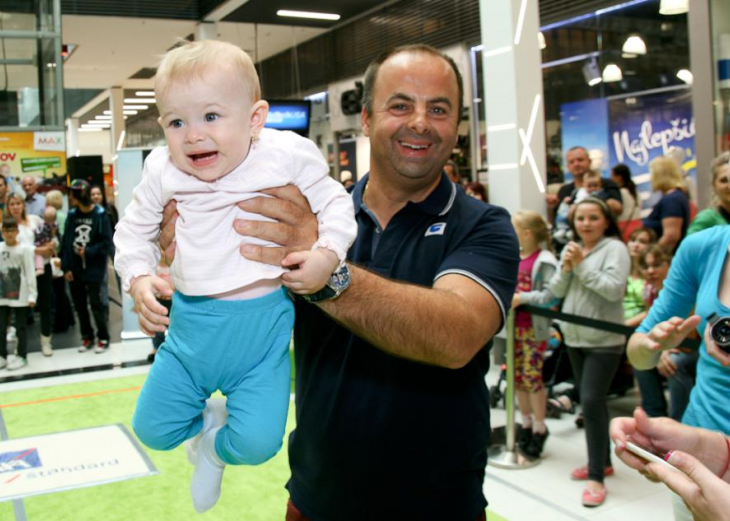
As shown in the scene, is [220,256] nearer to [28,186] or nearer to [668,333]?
[668,333]

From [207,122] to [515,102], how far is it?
18.5 ft

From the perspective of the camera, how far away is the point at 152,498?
4371 mm

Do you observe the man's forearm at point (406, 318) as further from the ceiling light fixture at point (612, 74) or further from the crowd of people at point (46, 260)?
the ceiling light fixture at point (612, 74)

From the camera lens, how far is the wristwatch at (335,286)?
164 cm

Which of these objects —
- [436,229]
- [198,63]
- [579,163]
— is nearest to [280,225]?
[198,63]

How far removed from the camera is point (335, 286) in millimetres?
1647

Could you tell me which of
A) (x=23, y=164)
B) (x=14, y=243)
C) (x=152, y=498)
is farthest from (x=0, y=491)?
(x=23, y=164)

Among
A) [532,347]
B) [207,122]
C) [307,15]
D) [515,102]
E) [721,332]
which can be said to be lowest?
[532,347]

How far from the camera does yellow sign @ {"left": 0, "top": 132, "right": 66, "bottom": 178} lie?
924 cm

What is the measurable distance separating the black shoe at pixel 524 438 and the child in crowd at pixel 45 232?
5535 mm

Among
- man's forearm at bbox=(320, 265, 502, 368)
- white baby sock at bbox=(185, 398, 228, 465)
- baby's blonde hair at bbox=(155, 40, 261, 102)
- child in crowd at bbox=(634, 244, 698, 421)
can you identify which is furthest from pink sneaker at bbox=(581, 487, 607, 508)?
baby's blonde hair at bbox=(155, 40, 261, 102)

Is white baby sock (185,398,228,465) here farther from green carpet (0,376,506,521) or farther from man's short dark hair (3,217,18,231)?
man's short dark hair (3,217,18,231)

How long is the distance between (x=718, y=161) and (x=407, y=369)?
2.08 meters

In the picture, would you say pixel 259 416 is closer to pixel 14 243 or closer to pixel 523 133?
pixel 523 133
